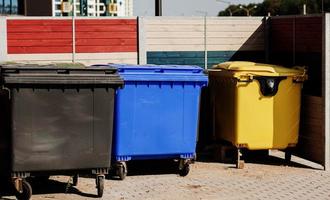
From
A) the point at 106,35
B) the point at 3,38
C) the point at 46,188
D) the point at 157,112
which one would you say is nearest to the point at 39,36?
the point at 3,38

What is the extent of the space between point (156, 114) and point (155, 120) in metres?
0.07

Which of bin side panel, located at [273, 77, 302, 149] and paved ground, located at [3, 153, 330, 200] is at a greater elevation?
bin side panel, located at [273, 77, 302, 149]

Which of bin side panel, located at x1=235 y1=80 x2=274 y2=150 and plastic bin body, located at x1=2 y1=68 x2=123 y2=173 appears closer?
plastic bin body, located at x1=2 y1=68 x2=123 y2=173

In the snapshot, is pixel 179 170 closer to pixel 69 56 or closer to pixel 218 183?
pixel 218 183

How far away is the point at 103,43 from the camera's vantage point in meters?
9.62

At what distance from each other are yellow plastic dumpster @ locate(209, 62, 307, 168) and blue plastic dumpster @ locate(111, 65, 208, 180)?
0.80 meters

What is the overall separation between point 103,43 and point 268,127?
2.78 m

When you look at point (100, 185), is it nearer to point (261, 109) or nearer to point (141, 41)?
point (261, 109)

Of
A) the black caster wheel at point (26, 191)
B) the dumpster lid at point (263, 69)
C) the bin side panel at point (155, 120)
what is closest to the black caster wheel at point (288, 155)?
the dumpster lid at point (263, 69)

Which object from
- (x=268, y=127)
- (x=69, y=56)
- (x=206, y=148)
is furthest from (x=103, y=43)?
(x=268, y=127)

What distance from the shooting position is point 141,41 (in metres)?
9.73

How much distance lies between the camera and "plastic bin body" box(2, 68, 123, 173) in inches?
259

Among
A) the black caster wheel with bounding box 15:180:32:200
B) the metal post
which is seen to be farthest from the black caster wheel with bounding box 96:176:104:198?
the metal post

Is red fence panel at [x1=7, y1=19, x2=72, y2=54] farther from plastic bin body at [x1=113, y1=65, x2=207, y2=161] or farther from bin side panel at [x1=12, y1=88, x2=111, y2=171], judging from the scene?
bin side panel at [x1=12, y1=88, x2=111, y2=171]
